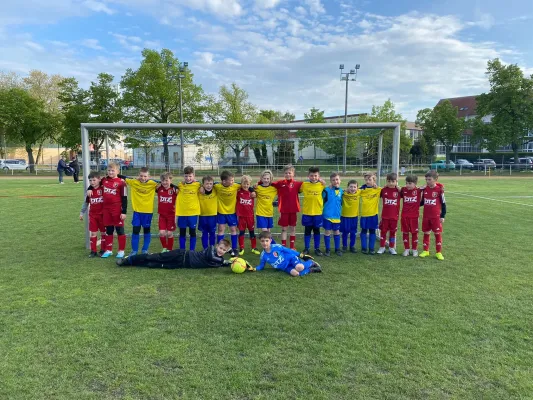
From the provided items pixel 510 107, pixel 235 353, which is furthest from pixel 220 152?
pixel 510 107

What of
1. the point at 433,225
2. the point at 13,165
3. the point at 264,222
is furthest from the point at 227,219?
the point at 13,165

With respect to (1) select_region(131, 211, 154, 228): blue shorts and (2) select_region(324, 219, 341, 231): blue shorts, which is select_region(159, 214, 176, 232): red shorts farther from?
(2) select_region(324, 219, 341, 231): blue shorts

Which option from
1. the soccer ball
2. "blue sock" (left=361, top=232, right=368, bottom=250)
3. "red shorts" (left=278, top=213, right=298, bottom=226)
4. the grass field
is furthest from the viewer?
"blue sock" (left=361, top=232, right=368, bottom=250)

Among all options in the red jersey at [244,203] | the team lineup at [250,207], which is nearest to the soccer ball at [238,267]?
the team lineup at [250,207]

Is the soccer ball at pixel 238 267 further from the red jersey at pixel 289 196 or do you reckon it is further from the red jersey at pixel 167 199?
the red jersey at pixel 167 199

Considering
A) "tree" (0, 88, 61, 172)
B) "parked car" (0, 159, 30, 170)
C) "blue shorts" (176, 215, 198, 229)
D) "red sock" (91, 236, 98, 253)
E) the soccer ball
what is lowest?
the soccer ball

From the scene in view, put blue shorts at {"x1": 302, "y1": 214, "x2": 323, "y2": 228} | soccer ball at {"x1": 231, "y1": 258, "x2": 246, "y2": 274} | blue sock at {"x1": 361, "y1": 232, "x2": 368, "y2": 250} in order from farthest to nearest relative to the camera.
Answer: blue sock at {"x1": 361, "y1": 232, "x2": 368, "y2": 250}, blue shorts at {"x1": 302, "y1": 214, "x2": 323, "y2": 228}, soccer ball at {"x1": 231, "y1": 258, "x2": 246, "y2": 274}

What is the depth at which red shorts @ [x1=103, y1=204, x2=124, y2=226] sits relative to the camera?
612 cm

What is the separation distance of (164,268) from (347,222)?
3248 millimetres

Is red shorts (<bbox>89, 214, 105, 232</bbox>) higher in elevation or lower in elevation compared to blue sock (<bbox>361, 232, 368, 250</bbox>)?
higher

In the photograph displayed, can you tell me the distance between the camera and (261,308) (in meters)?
4.07

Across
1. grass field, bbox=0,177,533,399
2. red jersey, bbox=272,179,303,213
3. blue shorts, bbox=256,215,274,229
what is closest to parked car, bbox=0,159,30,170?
grass field, bbox=0,177,533,399

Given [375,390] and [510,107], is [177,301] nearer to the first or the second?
[375,390]

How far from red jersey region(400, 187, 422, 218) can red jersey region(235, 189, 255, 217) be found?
2.72 metres
